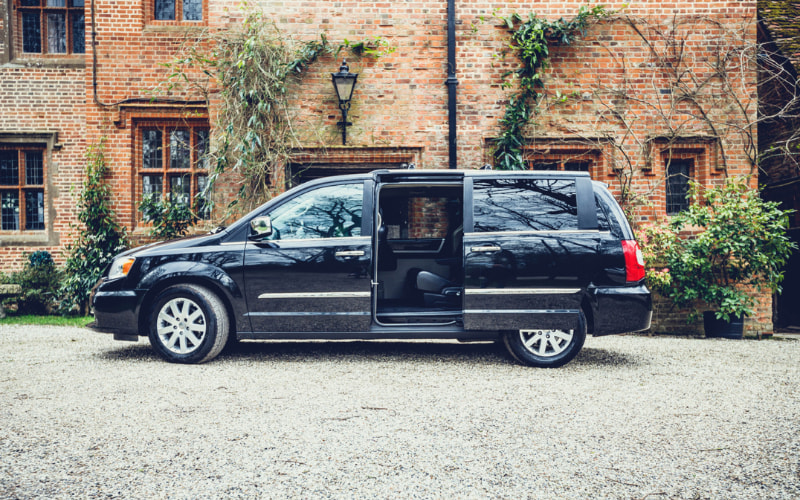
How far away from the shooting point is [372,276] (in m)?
5.26

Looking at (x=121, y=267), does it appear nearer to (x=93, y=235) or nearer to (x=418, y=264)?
(x=418, y=264)

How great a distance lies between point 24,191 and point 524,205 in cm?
981

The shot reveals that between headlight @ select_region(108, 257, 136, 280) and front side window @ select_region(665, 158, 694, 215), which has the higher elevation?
front side window @ select_region(665, 158, 694, 215)

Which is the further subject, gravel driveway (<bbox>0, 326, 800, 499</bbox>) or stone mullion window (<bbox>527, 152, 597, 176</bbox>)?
stone mullion window (<bbox>527, 152, 597, 176</bbox>)

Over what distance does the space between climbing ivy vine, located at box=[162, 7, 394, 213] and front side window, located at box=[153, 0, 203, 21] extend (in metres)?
1.49

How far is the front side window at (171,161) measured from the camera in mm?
9789

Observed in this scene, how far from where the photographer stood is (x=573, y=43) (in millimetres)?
9062

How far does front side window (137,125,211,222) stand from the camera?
9.79 meters

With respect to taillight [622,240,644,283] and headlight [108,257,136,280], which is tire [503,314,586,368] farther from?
headlight [108,257,136,280]

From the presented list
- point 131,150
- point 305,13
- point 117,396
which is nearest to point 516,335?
point 117,396

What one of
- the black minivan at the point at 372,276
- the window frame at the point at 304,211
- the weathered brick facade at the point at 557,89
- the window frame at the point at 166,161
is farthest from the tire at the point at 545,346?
the window frame at the point at 166,161

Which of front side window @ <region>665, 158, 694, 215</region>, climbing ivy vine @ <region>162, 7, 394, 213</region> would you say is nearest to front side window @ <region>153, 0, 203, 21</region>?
climbing ivy vine @ <region>162, 7, 394, 213</region>

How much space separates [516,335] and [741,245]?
168 inches

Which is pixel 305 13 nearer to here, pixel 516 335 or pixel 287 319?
pixel 287 319
